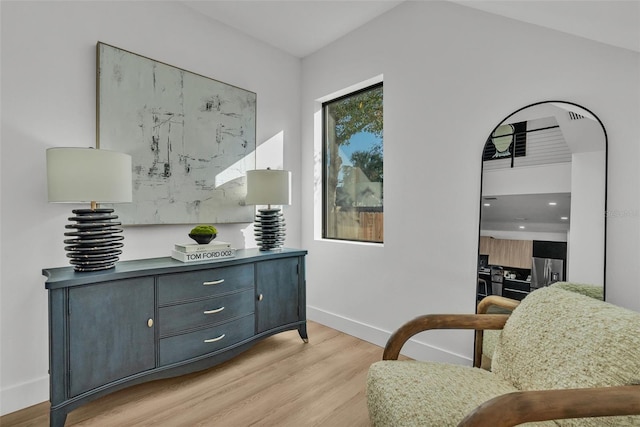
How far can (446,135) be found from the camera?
219 centimetres

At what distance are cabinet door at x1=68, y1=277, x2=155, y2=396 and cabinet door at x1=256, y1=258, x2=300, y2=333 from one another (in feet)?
2.49

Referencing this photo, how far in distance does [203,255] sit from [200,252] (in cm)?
3

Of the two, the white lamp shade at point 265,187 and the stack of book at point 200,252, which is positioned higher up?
the white lamp shade at point 265,187

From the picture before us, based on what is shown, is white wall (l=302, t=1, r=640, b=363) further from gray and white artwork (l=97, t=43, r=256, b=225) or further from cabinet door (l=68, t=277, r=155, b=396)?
cabinet door (l=68, t=277, r=155, b=396)

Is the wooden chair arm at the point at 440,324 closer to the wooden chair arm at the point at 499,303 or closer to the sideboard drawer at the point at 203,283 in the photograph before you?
the wooden chair arm at the point at 499,303

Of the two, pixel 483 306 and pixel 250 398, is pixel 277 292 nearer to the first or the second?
pixel 250 398

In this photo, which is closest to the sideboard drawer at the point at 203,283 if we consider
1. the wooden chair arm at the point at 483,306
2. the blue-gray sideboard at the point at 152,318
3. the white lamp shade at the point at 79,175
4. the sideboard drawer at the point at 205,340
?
the blue-gray sideboard at the point at 152,318

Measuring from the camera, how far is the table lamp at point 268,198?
2.56 m

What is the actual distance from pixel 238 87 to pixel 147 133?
908 millimetres

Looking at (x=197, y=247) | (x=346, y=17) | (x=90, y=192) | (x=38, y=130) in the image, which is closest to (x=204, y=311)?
(x=197, y=247)

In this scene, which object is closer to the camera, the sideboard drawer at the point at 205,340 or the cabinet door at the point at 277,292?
the sideboard drawer at the point at 205,340

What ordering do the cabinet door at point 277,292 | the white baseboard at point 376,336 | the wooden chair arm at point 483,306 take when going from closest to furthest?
the wooden chair arm at point 483,306 < the white baseboard at point 376,336 < the cabinet door at point 277,292

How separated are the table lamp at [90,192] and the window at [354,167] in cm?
187

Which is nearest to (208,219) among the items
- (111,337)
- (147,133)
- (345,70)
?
(147,133)
